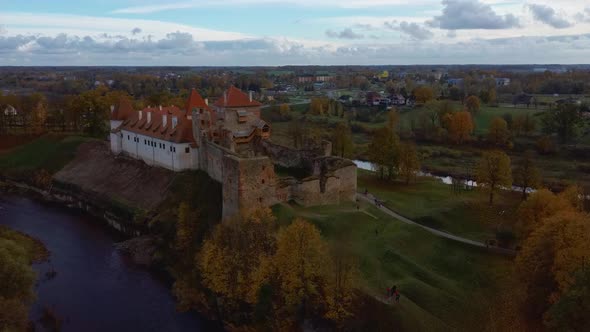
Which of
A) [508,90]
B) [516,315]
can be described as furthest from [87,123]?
[508,90]

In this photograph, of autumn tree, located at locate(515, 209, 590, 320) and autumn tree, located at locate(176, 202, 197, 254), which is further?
autumn tree, located at locate(176, 202, 197, 254)

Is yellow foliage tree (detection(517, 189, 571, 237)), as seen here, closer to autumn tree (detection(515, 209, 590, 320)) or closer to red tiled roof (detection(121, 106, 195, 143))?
autumn tree (detection(515, 209, 590, 320))

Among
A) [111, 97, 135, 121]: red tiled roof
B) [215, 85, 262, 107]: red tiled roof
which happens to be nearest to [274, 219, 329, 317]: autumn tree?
[215, 85, 262, 107]: red tiled roof

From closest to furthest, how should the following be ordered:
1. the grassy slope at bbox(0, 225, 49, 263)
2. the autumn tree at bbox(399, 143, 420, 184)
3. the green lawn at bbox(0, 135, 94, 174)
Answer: the grassy slope at bbox(0, 225, 49, 263) < the autumn tree at bbox(399, 143, 420, 184) < the green lawn at bbox(0, 135, 94, 174)

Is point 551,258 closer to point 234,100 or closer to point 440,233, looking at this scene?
point 440,233

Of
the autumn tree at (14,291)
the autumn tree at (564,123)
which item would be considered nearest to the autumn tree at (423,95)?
the autumn tree at (564,123)

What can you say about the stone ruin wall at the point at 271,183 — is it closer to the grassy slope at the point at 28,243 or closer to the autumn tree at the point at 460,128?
the grassy slope at the point at 28,243
